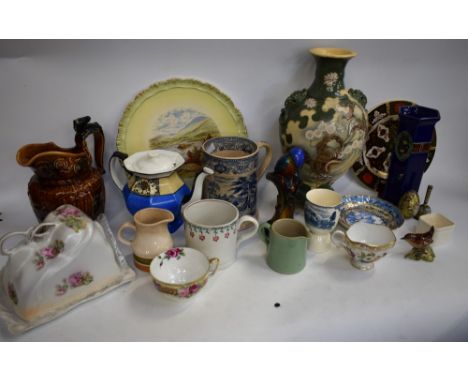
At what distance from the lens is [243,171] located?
99 centimetres

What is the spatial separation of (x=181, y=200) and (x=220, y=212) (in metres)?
0.11

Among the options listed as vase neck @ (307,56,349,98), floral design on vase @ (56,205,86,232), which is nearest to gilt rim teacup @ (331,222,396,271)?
vase neck @ (307,56,349,98)

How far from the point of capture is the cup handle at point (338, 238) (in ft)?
3.08

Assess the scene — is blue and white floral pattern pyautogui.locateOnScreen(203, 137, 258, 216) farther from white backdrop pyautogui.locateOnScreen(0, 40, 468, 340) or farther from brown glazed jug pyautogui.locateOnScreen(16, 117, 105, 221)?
brown glazed jug pyautogui.locateOnScreen(16, 117, 105, 221)

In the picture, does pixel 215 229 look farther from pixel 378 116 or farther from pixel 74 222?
pixel 378 116

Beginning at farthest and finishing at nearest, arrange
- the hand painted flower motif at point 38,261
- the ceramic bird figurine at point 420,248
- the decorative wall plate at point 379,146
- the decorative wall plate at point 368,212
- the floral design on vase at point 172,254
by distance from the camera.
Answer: the decorative wall plate at point 379,146, the decorative wall plate at point 368,212, the ceramic bird figurine at point 420,248, the floral design on vase at point 172,254, the hand painted flower motif at point 38,261

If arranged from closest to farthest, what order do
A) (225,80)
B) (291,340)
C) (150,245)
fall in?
(291,340), (150,245), (225,80)

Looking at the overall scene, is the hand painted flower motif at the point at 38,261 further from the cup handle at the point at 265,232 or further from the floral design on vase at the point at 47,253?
the cup handle at the point at 265,232

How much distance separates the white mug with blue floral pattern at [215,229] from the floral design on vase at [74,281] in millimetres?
230

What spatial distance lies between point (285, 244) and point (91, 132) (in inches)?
22.6

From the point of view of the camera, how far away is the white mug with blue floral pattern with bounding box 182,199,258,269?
881 mm

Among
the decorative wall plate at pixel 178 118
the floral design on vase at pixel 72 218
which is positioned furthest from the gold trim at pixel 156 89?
the floral design on vase at pixel 72 218

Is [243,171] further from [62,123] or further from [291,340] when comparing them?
[62,123]

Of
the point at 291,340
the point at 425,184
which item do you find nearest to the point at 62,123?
the point at 291,340
